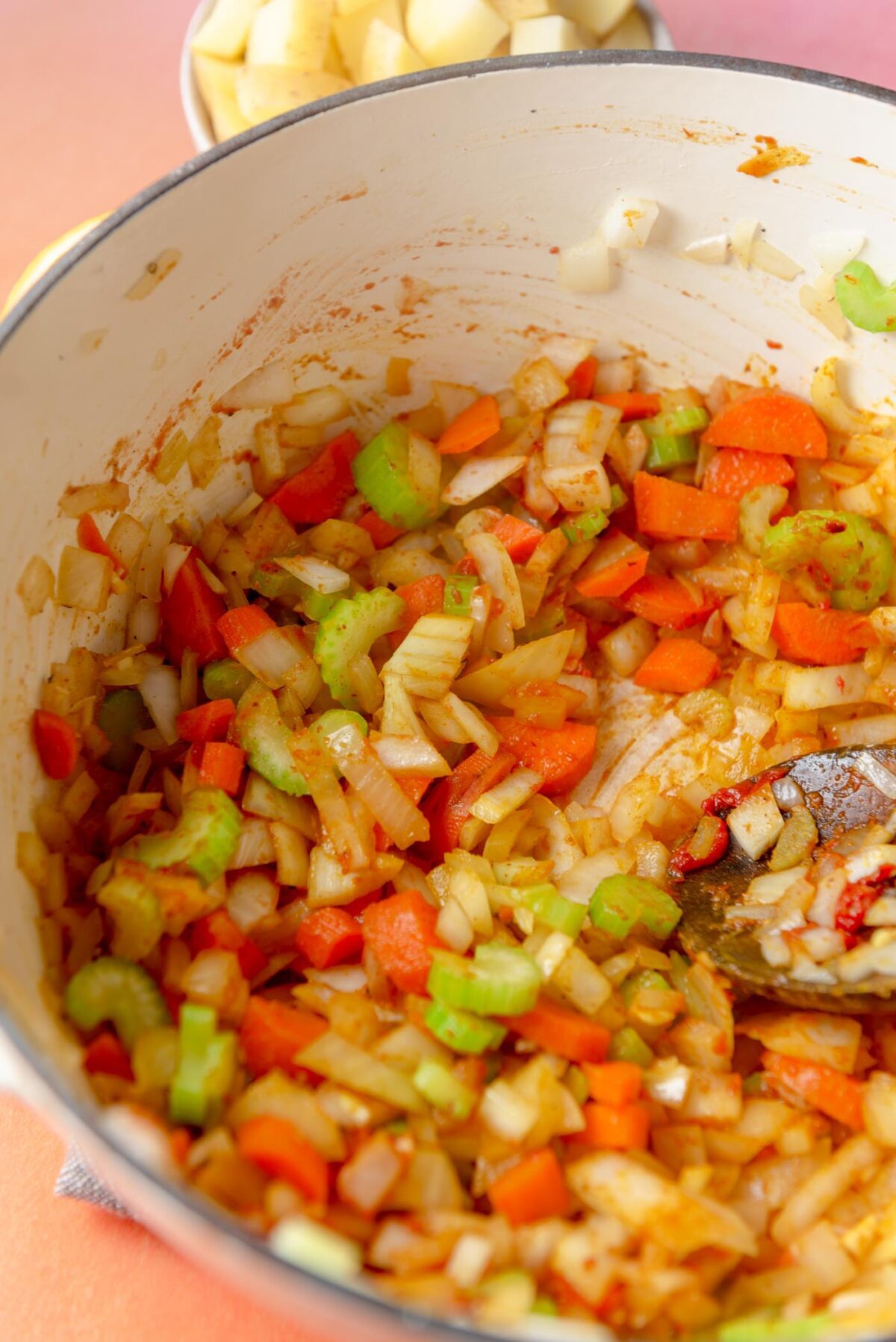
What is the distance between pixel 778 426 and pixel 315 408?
0.72 metres

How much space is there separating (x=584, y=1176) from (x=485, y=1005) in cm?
21

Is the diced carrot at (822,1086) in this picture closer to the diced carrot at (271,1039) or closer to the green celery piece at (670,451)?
the diced carrot at (271,1039)

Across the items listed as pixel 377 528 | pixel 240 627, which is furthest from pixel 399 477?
pixel 240 627

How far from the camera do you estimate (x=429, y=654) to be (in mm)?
1674

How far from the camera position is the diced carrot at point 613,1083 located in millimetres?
1332

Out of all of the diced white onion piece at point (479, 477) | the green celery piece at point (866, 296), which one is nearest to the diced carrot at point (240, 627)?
the diced white onion piece at point (479, 477)

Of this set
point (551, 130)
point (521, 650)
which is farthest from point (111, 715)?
point (551, 130)

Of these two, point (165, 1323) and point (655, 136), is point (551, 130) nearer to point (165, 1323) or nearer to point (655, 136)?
point (655, 136)

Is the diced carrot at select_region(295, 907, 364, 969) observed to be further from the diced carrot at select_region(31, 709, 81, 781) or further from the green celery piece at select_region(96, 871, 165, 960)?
the diced carrot at select_region(31, 709, 81, 781)

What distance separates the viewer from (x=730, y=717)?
1.85 m

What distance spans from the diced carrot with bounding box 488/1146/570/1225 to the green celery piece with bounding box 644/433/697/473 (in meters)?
1.07

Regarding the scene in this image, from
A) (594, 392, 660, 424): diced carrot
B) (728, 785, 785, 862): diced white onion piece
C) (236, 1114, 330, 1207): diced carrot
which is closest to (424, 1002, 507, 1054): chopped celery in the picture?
(236, 1114, 330, 1207): diced carrot

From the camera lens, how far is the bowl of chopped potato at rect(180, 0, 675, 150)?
2.20m

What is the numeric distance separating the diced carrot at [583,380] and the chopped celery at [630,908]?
793mm
